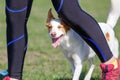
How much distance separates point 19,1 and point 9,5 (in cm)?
11

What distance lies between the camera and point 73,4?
16.5 ft

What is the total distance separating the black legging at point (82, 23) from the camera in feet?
16.4

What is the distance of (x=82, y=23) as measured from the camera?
504cm

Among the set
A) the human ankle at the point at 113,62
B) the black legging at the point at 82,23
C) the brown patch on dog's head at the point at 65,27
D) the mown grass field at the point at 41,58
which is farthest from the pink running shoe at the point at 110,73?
the mown grass field at the point at 41,58

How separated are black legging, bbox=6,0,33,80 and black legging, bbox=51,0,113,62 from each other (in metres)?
0.34

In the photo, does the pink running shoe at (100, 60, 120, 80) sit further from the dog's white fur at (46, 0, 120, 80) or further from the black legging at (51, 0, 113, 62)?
the dog's white fur at (46, 0, 120, 80)

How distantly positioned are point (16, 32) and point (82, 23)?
0.66m

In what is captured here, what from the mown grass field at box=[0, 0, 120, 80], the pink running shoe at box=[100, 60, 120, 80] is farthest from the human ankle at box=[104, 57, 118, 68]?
the mown grass field at box=[0, 0, 120, 80]

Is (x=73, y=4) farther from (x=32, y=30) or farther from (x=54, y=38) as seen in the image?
(x=32, y=30)

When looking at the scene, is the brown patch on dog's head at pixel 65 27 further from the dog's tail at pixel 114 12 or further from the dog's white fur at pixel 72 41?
the dog's tail at pixel 114 12

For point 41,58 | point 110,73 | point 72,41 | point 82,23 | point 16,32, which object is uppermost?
point 82,23

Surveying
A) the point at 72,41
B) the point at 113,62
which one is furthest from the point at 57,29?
the point at 113,62

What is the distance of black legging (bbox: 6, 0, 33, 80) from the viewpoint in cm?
497

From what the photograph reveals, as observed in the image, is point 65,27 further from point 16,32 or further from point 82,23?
point 16,32
